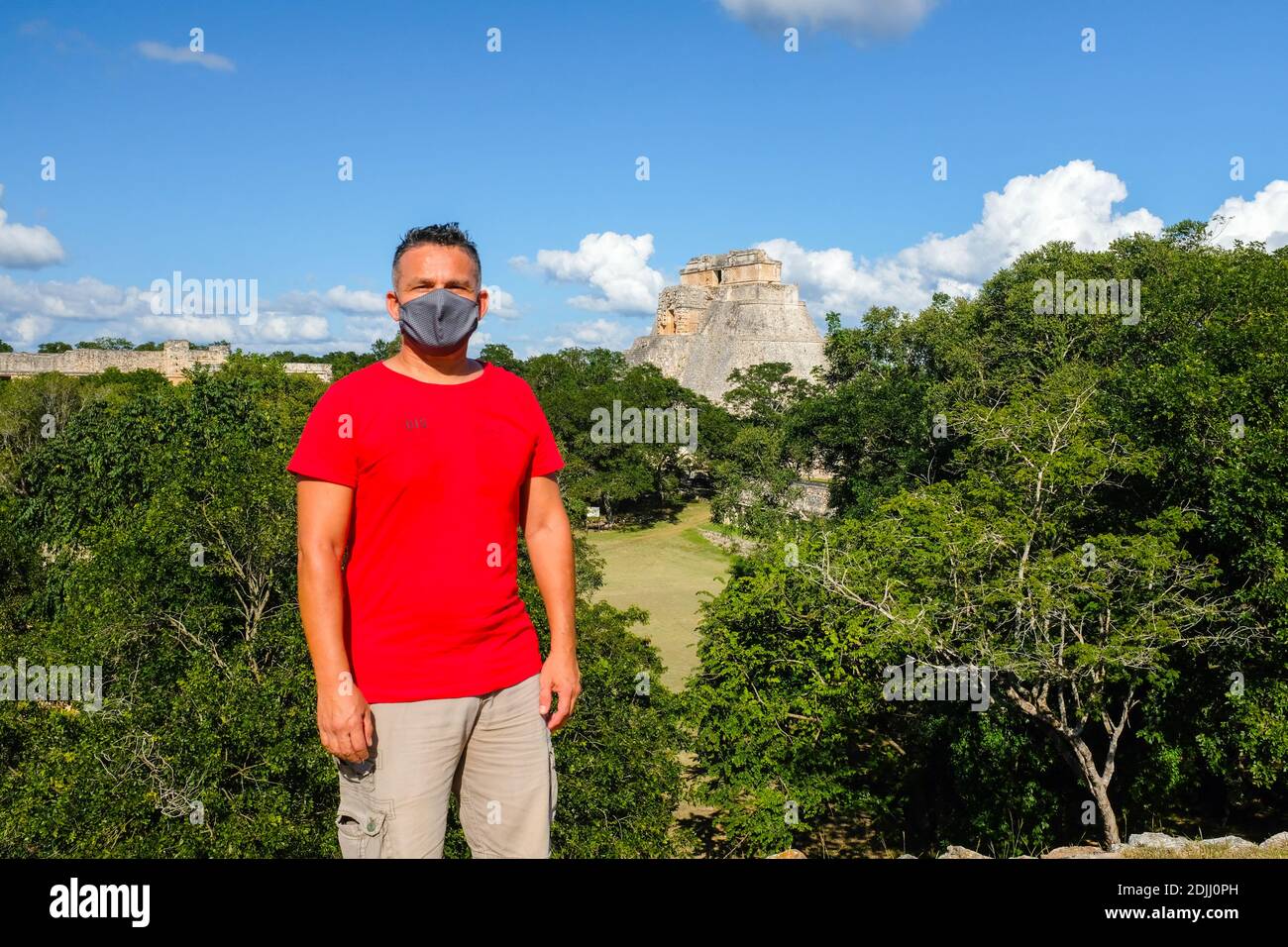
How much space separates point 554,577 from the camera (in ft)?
10.7

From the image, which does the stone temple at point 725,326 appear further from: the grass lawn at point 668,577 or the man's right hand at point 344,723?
the man's right hand at point 344,723

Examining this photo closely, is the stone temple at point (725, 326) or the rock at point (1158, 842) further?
the stone temple at point (725, 326)

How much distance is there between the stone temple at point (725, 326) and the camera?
6106 cm

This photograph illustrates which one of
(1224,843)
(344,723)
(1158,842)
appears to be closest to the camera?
(344,723)

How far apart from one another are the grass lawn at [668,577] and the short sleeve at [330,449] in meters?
20.1

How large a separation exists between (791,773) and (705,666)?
2414 mm

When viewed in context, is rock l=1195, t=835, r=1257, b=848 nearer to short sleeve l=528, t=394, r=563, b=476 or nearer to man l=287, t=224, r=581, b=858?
man l=287, t=224, r=581, b=858

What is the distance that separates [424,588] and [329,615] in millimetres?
295

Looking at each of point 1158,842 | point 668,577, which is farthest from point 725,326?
point 1158,842

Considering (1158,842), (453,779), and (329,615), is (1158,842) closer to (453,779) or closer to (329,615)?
(453,779)

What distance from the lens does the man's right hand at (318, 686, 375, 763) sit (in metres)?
2.69

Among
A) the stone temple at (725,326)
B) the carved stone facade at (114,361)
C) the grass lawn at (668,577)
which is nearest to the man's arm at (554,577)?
the grass lawn at (668,577)

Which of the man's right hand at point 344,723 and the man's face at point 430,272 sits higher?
the man's face at point 430,272
